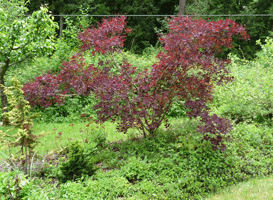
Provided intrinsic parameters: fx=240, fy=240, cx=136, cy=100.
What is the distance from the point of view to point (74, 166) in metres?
4.16

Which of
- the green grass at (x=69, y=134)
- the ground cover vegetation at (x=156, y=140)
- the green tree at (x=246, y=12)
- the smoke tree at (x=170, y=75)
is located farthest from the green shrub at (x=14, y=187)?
the green tree at (x=246, y=12)

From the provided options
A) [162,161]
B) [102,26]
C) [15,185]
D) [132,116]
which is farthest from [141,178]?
[102,26]

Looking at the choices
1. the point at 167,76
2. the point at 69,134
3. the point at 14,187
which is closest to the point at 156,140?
the point at 167,76

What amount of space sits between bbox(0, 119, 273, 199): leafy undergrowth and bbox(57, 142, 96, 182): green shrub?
0.09m

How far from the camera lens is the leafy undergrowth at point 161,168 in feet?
12.7

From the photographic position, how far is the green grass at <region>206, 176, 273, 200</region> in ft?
12.3

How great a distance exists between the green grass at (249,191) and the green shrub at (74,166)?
2160 millimetres

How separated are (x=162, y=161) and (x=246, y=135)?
7.68 ft

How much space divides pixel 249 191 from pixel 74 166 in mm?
2972

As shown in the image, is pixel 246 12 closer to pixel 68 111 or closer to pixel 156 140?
pixel 68 111

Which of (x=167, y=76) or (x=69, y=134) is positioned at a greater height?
(x=167, y=76)

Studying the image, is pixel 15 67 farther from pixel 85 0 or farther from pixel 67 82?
pixel 85 0

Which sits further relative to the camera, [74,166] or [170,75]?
[170,75]

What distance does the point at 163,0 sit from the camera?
797 inches
